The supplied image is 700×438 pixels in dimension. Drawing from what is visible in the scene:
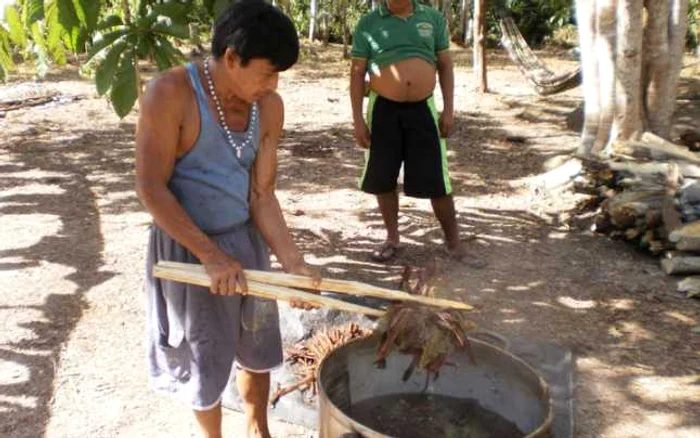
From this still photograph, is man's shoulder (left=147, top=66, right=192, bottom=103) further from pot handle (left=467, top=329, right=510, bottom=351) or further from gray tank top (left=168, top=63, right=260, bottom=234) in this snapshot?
pot handle (left=467, top=329, right=510, bottom=351)

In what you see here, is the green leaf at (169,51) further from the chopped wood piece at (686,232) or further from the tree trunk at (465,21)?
the tree trunk at (465,21)

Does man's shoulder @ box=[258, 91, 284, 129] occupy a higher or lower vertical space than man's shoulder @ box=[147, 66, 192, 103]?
lower

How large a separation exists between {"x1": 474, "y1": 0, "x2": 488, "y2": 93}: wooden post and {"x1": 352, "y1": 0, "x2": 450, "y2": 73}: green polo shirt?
17.6 feet

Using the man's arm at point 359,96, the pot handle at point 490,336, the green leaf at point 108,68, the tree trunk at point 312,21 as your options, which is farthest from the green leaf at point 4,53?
the tree trunk at point 312,21

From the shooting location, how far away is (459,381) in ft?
7.98

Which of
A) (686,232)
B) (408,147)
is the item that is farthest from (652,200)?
(408,147)

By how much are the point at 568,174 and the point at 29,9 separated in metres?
3.83

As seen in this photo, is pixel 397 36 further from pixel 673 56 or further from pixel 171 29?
pixel 673 56

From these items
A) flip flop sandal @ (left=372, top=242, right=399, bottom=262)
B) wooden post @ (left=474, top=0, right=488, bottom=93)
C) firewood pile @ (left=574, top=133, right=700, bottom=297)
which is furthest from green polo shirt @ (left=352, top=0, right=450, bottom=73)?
wooden post @ (left=474, top=0, right=488, bottom=93)

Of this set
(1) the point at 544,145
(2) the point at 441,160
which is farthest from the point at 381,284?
(1) the point at 544,145

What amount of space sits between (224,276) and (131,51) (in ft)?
5.22

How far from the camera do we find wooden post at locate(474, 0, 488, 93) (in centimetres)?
909

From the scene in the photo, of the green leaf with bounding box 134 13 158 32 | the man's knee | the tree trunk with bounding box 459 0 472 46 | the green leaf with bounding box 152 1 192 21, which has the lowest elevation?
the man's knee

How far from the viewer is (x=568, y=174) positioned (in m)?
5.43
